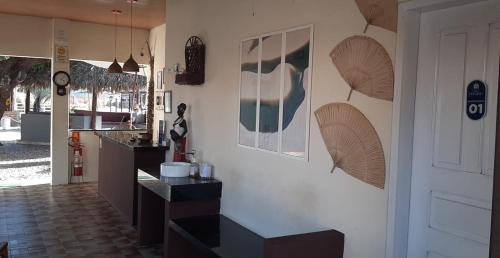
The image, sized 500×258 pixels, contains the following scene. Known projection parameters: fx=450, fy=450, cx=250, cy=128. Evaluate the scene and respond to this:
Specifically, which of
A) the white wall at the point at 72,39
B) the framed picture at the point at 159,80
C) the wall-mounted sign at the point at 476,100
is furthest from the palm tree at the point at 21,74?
the wall-mounted sign at the point at 476,100

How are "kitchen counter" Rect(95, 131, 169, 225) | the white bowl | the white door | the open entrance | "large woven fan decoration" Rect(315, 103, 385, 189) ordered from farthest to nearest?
the open entrance, "kitchen counter" Rect(95, 131, 169, 225), the white bowl, "large woven fan decoration" Rect(315, 103, 385, 189), the white door

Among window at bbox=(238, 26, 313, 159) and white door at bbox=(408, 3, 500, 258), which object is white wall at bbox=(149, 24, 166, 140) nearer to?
window at bbox=(238, 26, 313, 159)

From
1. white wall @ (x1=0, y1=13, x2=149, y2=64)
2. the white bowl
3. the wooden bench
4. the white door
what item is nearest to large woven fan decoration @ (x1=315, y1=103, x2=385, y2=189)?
the white door

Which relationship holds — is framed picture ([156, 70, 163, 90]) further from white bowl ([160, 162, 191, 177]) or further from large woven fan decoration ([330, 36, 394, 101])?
large woven fan decoration ([330, 36, 394, 101])

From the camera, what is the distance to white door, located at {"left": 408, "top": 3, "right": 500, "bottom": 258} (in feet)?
6.16

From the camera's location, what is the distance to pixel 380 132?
2240mm

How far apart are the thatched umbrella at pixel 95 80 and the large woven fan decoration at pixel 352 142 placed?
12010mm

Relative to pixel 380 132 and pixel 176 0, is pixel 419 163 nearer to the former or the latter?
pixel 380 132

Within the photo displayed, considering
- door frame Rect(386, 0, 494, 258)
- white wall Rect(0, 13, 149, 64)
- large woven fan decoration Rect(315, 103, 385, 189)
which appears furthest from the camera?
white wall Rect(0, 13, 149, 64)

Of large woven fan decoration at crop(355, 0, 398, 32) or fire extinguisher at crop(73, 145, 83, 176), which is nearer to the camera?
large woven fan decoration at crop(355, 0, 398, 32)

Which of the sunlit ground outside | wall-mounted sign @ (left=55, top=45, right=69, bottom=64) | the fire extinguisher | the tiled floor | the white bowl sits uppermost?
wall-mounted sign @ (left=55, top=45, right=69, bottom=64)

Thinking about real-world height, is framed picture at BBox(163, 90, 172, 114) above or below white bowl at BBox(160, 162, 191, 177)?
above

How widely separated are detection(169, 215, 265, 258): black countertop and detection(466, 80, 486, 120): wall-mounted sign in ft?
4.33

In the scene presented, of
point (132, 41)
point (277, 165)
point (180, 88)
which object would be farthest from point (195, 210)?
point (132, 41)
